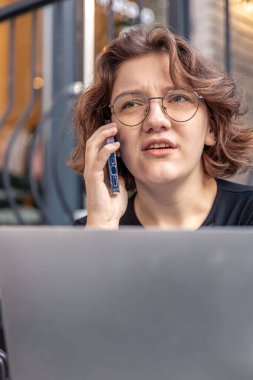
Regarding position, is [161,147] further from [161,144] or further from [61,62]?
[61,62]

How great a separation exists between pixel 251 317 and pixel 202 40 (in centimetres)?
218

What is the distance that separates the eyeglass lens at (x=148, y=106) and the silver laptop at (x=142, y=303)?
0.65 m

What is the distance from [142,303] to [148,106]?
683mm

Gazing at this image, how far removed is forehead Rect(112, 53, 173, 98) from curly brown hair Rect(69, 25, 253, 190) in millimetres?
16

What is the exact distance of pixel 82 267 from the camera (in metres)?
0.54

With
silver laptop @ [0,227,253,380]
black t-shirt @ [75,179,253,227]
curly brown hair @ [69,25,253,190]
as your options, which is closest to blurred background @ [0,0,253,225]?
curly brown hair @ [69,25,253,190]

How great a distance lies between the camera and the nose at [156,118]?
112cm

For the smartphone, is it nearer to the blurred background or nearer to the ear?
the ear

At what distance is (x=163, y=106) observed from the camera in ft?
3.70

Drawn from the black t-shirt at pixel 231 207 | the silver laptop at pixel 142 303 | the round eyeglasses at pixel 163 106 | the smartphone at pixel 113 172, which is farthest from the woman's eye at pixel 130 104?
the silver laptop at pixel 142 303

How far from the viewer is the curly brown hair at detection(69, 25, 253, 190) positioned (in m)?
1.18

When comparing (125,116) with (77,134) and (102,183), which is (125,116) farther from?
(77,134)

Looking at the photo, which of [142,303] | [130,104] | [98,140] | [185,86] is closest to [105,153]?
[98,140]

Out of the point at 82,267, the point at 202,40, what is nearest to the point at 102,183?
the point at 82,267
